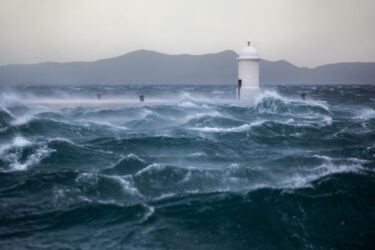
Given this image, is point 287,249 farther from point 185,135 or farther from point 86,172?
point 185,135

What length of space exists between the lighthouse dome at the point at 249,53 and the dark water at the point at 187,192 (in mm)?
9216

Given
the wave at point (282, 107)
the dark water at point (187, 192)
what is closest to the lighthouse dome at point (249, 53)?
the wave at point (282, 107)

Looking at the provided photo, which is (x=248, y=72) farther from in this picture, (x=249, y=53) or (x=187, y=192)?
(x=187, y=192)

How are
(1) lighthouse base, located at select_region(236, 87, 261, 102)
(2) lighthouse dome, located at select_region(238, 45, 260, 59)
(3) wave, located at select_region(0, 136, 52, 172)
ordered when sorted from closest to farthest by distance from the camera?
(3) wave, located at select_region(0, 136, 52, 172) → (2) lighthouse dome, located at select_region(238, 45, 260, 59) → (1) lighthouse base, located at select_region(236, 87, 261, 102)

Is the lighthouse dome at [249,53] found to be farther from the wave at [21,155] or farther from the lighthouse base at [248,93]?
the wave at [21,155]

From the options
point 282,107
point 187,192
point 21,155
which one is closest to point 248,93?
point 282,107

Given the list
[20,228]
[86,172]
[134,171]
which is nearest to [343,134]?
[134,171]

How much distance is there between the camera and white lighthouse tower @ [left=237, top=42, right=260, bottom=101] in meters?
19.4

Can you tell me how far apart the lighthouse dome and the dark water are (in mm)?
9216

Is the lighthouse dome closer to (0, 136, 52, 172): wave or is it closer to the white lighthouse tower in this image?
the white lighthouse tower

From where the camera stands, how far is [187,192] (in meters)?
5.93

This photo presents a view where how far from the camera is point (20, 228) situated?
15.0 feet

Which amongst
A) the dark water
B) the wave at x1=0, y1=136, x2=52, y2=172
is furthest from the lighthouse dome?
the wave at x1=0, y1=136, x2=52, y2=172

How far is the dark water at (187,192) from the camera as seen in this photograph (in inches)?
177
